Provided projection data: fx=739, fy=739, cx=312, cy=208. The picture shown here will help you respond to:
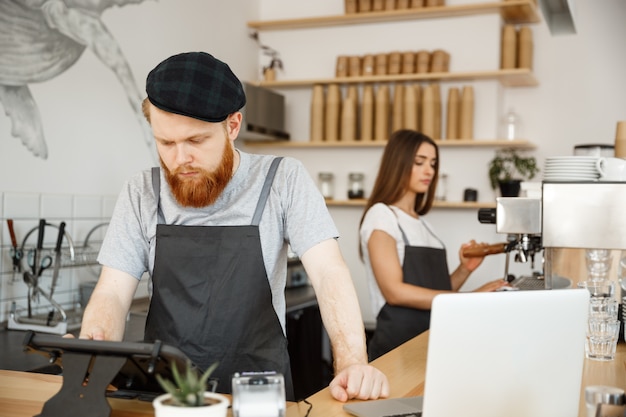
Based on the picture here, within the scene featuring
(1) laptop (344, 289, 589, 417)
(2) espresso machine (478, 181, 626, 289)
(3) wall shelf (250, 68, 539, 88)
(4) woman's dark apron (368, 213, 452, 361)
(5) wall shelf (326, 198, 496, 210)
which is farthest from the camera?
(5) wall shelf (326, 198, 496, 210)

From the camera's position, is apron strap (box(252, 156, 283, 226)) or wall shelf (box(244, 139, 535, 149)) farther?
wall shelf (box(244, 139, 535, 149))

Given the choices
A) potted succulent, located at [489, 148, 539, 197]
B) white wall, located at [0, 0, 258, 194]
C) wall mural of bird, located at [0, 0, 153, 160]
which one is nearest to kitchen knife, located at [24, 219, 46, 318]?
white wall, located at [0, 0, 258, 194]

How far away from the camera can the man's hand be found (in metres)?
1.55

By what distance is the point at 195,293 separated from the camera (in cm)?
203

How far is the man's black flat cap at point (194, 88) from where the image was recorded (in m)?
1.80

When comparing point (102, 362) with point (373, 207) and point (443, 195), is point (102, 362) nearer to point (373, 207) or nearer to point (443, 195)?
point (373, 207)

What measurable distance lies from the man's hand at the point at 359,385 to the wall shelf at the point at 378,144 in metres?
3.16

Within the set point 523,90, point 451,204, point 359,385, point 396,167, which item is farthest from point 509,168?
point 359,385

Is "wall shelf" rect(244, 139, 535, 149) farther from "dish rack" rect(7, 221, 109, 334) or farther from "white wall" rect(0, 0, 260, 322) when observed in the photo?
"dish rack" rect(7, 221, 109, 334)

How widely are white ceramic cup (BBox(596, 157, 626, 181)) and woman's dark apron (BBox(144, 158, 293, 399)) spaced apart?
999 mm

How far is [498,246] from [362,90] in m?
2.30

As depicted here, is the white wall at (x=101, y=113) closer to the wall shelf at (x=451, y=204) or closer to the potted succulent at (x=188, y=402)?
the wall shelf at (x=451, y=204)

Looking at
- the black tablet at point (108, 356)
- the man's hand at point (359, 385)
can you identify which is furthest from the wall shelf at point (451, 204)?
the black tablet at point (108, 356)

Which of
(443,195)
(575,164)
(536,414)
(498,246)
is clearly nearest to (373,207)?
(498,246)
